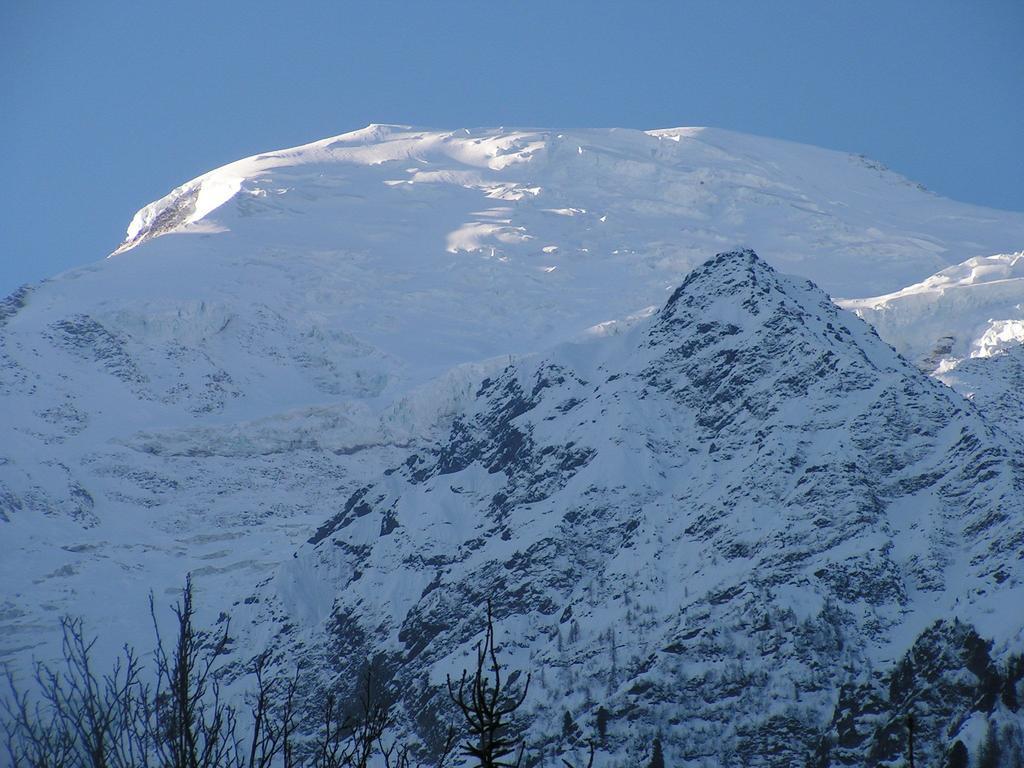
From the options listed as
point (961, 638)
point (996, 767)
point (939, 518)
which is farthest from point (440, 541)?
point (996, 767)

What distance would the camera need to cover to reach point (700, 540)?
389 ft

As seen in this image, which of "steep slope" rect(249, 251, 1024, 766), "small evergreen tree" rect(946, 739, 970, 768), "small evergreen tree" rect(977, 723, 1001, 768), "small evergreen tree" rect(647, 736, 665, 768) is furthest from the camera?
"steep slope" rect(249, 251, 1024, 766)

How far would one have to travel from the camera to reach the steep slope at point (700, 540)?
100 meters

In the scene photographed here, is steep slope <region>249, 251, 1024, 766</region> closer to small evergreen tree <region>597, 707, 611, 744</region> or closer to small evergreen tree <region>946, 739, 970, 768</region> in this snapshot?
small evergreen tree <region>597, 707, 611, 744</region>

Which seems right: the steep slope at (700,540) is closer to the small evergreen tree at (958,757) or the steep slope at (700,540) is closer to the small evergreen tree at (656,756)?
the small evergreen tree at (656,756)

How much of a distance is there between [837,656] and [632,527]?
31.4 meters

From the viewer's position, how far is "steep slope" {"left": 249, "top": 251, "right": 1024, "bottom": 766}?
329ft

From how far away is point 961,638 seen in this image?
96.0 m

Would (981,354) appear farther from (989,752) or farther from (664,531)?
(989,752)

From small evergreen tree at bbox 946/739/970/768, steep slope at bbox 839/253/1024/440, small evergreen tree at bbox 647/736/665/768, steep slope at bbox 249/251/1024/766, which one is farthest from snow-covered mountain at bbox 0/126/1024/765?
small evergreen tree at bbox 946/739/970/768

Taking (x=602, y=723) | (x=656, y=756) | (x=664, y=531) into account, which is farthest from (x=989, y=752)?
(x=664, y=531)

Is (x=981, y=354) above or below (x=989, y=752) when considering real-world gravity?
above

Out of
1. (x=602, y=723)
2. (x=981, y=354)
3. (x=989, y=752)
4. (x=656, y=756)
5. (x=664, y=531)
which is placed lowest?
(x=989, y=752)

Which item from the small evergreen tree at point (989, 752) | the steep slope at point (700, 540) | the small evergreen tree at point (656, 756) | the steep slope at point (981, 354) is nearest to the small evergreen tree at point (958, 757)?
the small evergreen tree at point (989, 752)
